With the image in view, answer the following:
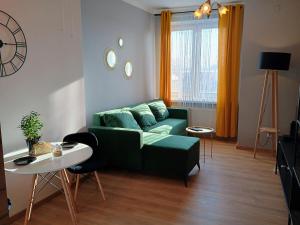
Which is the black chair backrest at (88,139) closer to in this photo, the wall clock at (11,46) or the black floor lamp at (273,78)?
the wall clock at (11,46)

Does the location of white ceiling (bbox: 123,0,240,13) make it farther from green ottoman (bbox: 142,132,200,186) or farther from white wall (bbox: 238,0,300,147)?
green ottoman (bbox: 142,132,200,186)

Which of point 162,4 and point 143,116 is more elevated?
point 162,4

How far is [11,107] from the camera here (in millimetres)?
2395

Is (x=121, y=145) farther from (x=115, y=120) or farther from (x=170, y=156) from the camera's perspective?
(x=170, y=156)

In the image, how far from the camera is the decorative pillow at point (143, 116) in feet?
14.5

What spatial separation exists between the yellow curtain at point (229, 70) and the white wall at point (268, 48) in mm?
529

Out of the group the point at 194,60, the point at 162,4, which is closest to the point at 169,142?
the point at 194,60

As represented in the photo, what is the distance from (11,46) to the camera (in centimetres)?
236

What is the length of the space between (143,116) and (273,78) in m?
2.20

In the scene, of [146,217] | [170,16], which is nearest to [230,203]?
[146,217]

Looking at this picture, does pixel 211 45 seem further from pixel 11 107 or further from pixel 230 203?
pixel 11 107

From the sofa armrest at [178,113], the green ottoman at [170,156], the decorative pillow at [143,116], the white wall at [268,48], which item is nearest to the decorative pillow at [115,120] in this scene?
the green ottoman at [170,156]

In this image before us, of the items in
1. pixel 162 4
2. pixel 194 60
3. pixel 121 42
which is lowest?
pixel 194 60

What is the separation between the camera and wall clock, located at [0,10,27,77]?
2.28m
